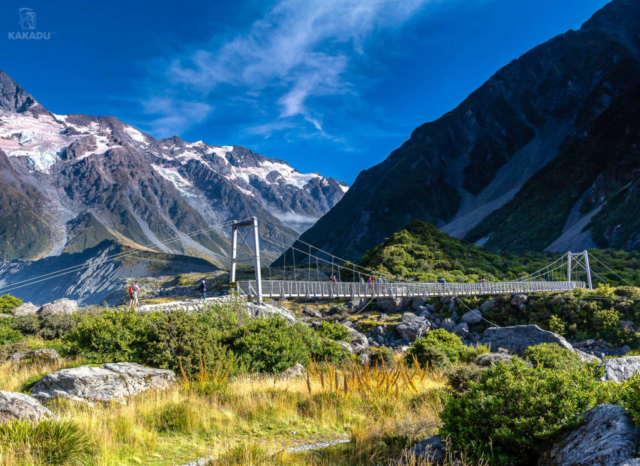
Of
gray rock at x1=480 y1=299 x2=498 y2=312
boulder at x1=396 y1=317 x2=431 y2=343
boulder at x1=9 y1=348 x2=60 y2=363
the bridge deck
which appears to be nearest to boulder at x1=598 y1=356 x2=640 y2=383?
boulder at x1=9 y1=348 x2=60 y2=363

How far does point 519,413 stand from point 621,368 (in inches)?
264

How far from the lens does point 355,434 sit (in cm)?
450

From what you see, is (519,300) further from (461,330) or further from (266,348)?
(266,348)

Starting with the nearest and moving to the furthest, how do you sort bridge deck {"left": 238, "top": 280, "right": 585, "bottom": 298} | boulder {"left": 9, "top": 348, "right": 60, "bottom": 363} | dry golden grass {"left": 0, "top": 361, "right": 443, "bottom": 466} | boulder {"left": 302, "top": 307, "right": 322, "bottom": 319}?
dry golden grass {"left": 0, "top": 361, "right": 443, "bottom": 466} → boulder {"left": 9, "top": 348, "right": 60, "bottom": 363} → bridge deck {"left": 238, "top": 280, "right": 585, "bottom": 298} → boulder {"left": 302, "top": 307, "right": 322, "bottom": 319}

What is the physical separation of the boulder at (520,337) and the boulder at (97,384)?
14.4 m

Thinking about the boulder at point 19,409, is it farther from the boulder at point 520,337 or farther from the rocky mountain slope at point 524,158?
the rocky mountain slope at point 524,158

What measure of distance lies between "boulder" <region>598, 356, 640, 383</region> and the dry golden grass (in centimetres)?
406

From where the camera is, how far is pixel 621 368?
8.26 meters

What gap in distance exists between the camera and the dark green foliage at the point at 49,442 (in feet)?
12.3

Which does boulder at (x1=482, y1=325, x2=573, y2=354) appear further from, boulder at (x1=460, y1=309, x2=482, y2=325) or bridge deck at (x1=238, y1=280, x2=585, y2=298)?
bridge deck at (x1=238, y1=280, x2=585, y2=298)

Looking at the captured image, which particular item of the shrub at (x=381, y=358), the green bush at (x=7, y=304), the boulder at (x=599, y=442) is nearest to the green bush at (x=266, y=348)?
the shrub at (x=381, y=358)

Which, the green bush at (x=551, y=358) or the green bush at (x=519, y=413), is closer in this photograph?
the green bush at (x=519, y=413)

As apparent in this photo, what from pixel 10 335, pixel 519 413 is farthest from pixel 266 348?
pixel 10 335

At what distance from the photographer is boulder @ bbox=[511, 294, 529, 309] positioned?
27.7m
